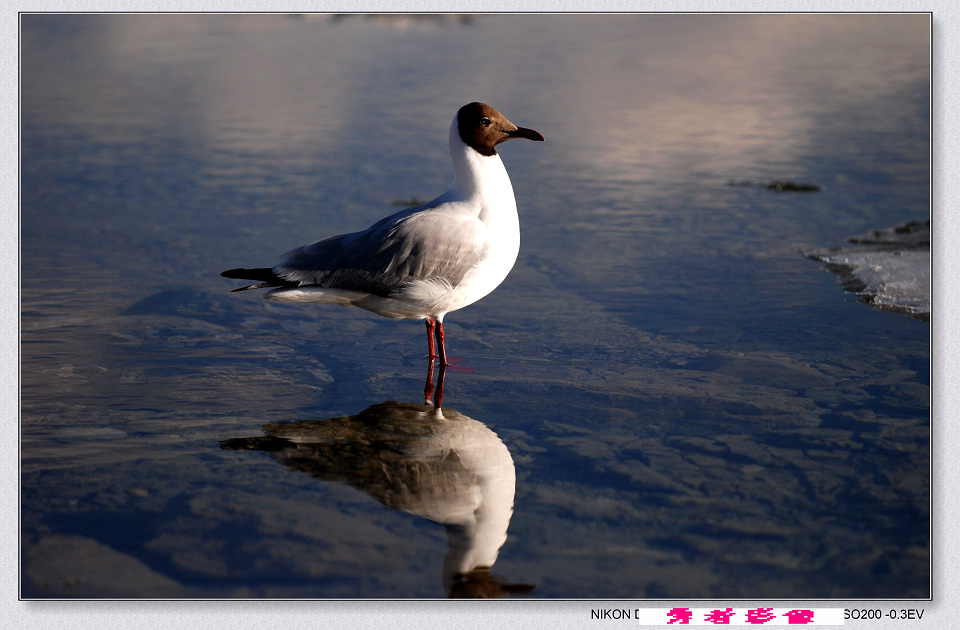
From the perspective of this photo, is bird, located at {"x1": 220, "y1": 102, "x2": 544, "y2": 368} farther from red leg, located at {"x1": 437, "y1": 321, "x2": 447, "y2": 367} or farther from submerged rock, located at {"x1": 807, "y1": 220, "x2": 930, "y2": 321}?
submerged rock, located at {"x1": 807, "y1": 220, "x2": 930, "y2": 321}

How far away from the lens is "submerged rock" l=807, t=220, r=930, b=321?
590 cm

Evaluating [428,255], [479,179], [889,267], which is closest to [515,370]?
[428,255]

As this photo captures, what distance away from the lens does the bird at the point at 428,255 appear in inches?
187

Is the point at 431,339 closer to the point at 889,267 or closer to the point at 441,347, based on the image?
the point at 441,347

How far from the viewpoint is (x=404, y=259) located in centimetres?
477

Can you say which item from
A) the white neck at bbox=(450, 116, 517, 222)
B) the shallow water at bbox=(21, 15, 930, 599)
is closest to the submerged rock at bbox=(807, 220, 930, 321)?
the shallow water at bbox=(21, 15, 930, 599)

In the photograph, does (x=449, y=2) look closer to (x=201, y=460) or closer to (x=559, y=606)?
(x=201, y=460)

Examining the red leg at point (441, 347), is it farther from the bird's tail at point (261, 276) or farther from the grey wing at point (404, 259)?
the bird's tail at point (261, 276)

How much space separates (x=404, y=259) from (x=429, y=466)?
4.16 ft

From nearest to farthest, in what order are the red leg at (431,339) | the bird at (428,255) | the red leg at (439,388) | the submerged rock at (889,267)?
the red leg at (439,388)
the bird at (428,255)
the red leg at (431,339)
the submerged rock at (889,267)

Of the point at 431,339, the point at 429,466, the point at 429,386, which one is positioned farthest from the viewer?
the point at 431,339

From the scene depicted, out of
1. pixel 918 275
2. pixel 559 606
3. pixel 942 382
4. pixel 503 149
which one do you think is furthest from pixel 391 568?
pixel 503 149

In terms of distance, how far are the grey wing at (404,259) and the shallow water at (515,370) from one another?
1.83 ft

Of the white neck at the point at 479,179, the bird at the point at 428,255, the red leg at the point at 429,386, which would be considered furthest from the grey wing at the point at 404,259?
the red leg at the point at 429,386
